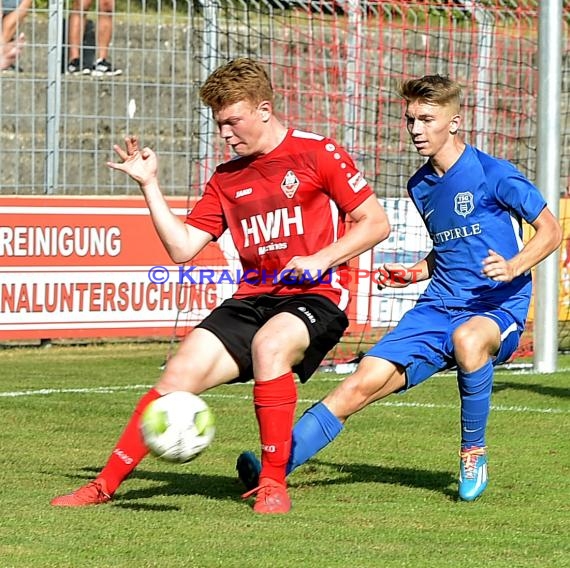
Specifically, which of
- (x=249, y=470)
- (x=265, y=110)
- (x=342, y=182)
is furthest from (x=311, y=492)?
(x=265, y=110)

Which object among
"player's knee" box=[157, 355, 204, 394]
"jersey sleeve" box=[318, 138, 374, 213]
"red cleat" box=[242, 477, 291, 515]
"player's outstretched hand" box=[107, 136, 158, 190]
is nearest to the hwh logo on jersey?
"jersey sleeve" box=[318, 138, 374, 213]

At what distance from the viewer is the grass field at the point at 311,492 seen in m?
5.20

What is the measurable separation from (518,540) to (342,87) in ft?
31.1

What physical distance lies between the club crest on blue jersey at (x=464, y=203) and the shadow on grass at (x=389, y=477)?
128 centimetres

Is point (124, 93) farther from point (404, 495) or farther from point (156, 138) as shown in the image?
point (404, 495)

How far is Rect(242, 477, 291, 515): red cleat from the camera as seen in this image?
235 inches

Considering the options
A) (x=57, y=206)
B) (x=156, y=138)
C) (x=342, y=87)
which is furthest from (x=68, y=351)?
(x=342, y=87)

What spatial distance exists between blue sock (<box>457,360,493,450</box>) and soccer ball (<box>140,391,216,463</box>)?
117 centimetres

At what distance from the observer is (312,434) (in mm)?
6309

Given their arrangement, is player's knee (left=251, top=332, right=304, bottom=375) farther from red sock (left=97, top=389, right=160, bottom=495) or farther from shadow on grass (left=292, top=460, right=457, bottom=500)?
shadow on grass (left=292, top=460, right=457, bottom=500)

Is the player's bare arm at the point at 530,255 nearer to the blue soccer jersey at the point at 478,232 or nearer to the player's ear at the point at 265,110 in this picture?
the blue soccer jersey at the point at 478,232

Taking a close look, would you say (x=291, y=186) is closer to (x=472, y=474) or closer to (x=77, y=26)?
(x=472, y=474)

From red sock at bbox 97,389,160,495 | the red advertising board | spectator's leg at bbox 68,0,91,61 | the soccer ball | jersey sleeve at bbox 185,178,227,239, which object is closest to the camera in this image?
the soccer ball

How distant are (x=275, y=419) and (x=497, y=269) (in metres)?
1.12
